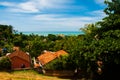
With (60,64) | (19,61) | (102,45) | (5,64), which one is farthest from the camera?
(19,61)

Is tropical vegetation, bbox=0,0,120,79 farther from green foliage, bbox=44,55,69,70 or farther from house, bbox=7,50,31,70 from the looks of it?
house, bbox=7,50,31,70

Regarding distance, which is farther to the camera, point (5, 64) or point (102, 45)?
point (5, 64)

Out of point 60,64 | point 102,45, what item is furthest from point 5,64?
point 102,45

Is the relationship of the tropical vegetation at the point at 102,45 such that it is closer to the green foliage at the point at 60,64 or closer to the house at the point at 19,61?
the green foliage at the point at 60,64

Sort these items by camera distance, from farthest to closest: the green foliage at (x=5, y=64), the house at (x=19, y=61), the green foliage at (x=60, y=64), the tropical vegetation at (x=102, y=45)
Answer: the house at (x=19, y=61)
the green foliage at (x=5, y=64)
the green foliage at (x=60, y=64)
the tropical vegetation at (x=102, y=45)

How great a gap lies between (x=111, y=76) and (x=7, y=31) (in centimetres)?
6503

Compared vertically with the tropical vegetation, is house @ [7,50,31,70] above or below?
below

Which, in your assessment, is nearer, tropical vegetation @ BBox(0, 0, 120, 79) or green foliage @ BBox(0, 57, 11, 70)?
tropical vegetation @ BBox(0, 0, 120, 79)

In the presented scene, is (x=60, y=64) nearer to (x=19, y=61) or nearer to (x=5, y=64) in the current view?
(x=5, y=64)

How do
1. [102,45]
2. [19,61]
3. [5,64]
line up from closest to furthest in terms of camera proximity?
1. [102,45]
2. [5,64]
3. [19,61]

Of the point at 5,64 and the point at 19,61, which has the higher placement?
the point at 5,64

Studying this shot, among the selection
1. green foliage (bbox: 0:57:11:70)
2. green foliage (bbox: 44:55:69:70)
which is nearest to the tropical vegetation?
green foliage (bbox: 44:55:69:70)

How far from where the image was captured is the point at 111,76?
4156 centimetres

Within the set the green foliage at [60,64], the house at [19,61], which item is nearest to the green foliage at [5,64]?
the house at [19,61]
